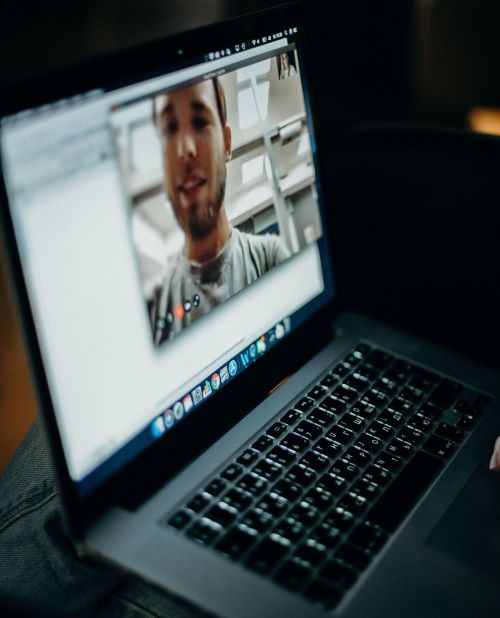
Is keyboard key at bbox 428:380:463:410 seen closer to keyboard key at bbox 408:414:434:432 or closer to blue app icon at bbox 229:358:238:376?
keyboard key at bbox 408:414:434:432

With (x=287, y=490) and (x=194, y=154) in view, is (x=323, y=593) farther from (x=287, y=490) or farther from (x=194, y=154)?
(x=194, y=154)

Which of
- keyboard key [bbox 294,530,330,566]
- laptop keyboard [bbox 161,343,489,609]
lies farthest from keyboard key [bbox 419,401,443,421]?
keyboard key [bbox 294,530,330,566]

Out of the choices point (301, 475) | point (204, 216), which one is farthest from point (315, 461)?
point (204, 216)

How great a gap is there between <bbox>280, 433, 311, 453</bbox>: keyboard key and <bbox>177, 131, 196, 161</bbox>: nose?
27cm

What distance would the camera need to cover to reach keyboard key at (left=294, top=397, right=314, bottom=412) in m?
0.67

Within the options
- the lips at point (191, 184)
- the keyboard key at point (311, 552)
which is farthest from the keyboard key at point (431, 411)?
the lips at point (191, 184)

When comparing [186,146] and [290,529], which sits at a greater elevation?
[186,146]

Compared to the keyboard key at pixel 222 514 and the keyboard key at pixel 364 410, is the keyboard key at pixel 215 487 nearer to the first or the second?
the keyboard key at pixel 222 514

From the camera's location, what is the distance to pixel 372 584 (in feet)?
1.67

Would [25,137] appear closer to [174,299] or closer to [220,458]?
[174,299]

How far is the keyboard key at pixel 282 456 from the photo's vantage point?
1.99 ft

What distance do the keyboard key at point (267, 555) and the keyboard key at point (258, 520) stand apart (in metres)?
0.01

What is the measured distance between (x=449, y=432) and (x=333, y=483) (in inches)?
5.8

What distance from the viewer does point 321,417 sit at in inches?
26.1
